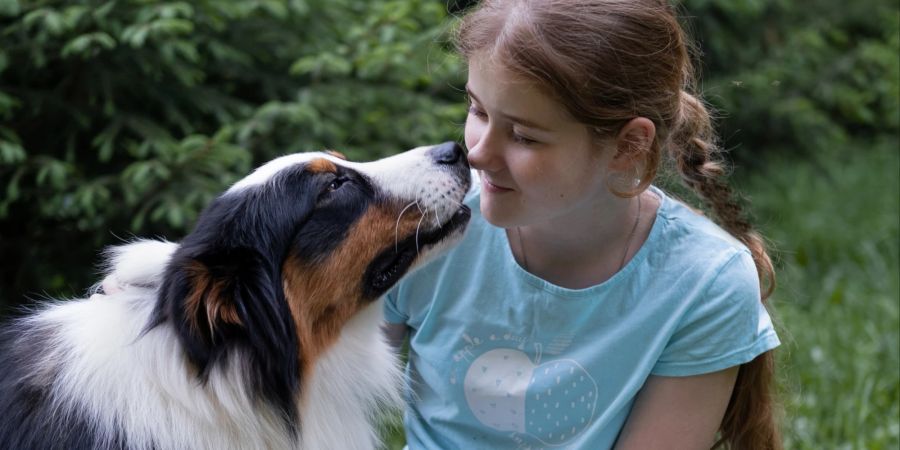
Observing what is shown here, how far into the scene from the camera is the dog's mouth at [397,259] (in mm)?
2559

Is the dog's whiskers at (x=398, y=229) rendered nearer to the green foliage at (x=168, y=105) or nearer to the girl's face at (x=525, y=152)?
the girl's face at (x=525, y=152)

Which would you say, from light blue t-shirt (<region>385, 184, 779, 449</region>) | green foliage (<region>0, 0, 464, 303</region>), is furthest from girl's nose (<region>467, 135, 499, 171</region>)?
green foliage (<region>0, 0, 464, 303</region>)

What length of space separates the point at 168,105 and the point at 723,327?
8.77 feet


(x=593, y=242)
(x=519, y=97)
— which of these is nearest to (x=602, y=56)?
(x=519, y=97)

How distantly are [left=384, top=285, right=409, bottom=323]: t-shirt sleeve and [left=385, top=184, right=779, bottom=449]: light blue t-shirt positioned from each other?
2.0 inches

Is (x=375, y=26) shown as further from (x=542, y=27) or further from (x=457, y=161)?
(x=542, y=27)

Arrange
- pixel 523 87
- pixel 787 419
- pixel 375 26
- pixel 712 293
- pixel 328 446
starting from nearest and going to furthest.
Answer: pixel 523 87 → pixel 712 293 → pixel 328 446 → pixel 787 419 → pixel 375 26

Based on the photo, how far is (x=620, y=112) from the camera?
7.68 feet

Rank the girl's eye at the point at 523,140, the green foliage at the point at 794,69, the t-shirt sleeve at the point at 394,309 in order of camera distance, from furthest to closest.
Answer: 1. the green foliage at the point at 794,69
2. the t-shirt sleeve at the point at 394,309
3. the girl's eye at the point at 523,140

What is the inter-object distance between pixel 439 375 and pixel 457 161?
1.90 ft

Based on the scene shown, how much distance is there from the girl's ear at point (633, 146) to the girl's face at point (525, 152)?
3 cm

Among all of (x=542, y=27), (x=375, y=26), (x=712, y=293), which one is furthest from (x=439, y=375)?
(x=375, y=26)

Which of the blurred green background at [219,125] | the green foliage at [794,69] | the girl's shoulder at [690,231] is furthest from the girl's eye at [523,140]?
the green foliage at [794,69]

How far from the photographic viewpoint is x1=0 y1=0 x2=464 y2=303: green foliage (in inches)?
152
